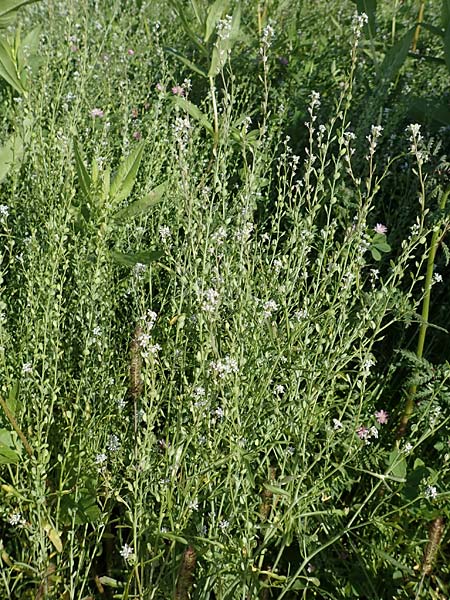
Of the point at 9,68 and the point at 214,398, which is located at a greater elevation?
the point at 9,68

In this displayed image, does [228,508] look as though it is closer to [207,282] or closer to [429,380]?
[207,282]

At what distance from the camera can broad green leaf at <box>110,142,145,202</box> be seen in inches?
89.4

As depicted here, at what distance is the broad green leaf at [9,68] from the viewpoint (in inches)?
110

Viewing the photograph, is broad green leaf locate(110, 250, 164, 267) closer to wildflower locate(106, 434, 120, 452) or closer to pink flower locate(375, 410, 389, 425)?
wildflower locate(106, 434, 120, 452)

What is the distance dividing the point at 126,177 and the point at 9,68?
840 millimetres

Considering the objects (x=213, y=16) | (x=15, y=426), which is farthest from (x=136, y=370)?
(x=213, y=16)

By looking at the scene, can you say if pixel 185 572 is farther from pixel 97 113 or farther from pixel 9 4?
pixel 97 113

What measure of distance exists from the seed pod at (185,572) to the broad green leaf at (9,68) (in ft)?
6.02

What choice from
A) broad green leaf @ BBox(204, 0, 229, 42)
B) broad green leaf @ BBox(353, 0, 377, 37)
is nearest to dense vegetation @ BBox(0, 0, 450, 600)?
broad green leaf @ BBox(204, 0, 229, 42)

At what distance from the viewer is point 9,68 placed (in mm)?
2801

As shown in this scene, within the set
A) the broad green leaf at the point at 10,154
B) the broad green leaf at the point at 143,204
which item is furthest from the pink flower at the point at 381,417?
the broad green leaf at the point at 10,154

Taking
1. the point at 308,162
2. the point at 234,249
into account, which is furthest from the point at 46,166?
the point at 308,162

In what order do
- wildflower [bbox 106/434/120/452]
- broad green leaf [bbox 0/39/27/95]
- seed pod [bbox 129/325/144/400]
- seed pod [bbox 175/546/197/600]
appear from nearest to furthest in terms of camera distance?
seed pod [bbox 175/546/197/600] → seed pod [bbox 129/325/144/400] → wildflower [bbox 106/434/120/452] → broad green leaf [bbox 0/39/27/95]

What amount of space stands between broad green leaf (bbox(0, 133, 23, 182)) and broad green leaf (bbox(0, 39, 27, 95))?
334mm
